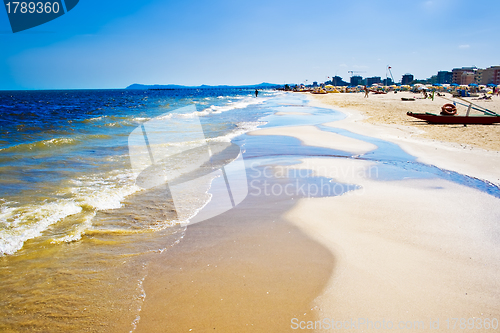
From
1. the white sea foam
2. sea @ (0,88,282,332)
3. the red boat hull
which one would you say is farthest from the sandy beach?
the red boat hull

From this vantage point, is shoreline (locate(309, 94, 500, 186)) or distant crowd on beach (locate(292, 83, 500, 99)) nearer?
shoreline (locate(309, 94, 500, 186))

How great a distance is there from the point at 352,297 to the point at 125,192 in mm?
5946

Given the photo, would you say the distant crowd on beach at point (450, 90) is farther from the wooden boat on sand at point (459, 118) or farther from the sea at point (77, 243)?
the sea at point (77, 243)

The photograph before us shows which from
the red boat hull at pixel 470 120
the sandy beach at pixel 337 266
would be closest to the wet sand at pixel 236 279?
the sandy beach at pixel 337 266

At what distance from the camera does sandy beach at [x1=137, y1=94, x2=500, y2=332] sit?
308cm

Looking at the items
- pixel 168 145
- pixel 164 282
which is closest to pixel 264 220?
pixel 164 282

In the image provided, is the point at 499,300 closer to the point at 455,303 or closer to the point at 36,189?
the point at 455,303

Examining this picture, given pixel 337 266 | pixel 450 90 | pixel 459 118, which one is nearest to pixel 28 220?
pixel 337 266

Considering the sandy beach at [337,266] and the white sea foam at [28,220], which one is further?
the white sea foam at [28,220]

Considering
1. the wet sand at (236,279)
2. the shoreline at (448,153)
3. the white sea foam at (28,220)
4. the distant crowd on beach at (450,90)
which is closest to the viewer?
the wet sand at (236,279)

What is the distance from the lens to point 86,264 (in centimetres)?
411

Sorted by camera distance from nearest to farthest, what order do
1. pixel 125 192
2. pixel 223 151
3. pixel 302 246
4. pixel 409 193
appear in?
pixel 302 246, pixel 409 193, pixel 125 192, pixel 223 151

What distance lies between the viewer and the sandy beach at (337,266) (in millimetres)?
3076

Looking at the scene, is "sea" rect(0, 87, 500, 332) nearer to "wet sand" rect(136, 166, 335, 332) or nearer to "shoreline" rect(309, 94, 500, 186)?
"wet sand" rect(136, 166, 335, 332)
